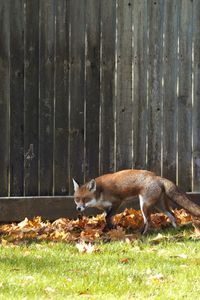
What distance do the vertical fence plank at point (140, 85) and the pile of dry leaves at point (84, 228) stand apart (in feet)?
2.49

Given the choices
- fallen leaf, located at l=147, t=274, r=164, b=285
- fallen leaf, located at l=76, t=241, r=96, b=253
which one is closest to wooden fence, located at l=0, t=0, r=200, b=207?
fallen leaf, located at l=76, t=241, r=96, b=253

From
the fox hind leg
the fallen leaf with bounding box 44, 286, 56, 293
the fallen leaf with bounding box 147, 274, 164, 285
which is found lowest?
the fallen leaf with bounding box 147, 274, 164, 285

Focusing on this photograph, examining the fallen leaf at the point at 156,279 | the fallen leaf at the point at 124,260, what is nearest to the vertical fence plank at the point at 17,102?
the fallen leaf at the point at 124,260

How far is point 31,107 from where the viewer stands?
30.7 feet

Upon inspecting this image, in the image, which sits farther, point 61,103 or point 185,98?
point 185,98

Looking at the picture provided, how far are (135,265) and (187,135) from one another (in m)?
3.34

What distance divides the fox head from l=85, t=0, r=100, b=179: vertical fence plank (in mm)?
423

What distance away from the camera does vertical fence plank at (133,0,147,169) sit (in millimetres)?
9562

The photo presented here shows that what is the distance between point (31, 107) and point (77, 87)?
0.65 m

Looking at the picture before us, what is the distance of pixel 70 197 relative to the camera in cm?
945

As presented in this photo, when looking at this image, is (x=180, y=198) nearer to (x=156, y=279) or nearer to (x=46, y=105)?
(x=46, y=105)

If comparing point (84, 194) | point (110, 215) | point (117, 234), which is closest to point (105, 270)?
point (117, 234)

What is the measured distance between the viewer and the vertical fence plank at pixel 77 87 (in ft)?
Answer: 30.9

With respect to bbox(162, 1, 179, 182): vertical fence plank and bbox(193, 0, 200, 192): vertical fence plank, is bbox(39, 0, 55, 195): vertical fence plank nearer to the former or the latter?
bbox(162, 1, 179, 182): vertical fence plank
